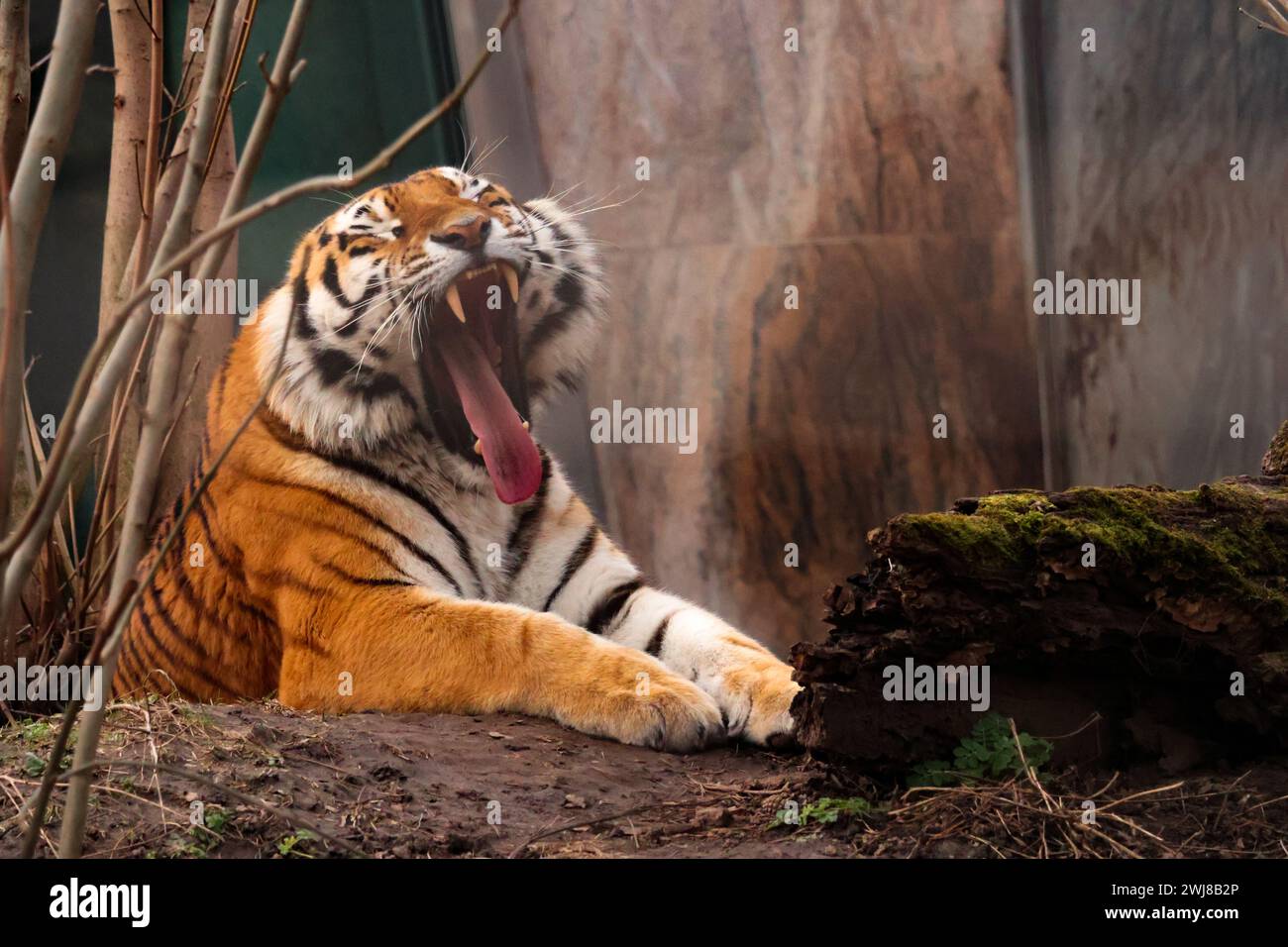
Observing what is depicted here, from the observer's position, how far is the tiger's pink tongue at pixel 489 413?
11.1 ft

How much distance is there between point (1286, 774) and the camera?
219 centimetres

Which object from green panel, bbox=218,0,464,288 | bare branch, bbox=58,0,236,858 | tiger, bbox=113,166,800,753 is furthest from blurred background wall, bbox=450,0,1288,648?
bare branch, bbox=58,0,236,858

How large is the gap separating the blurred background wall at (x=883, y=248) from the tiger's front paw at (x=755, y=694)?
4.95 ft

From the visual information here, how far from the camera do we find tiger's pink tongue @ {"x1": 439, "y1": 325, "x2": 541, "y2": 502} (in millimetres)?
3375

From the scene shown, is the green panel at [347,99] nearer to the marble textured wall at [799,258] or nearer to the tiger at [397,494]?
the marble textured wall at [799,258]

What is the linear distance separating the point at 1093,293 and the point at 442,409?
2464 millimetres

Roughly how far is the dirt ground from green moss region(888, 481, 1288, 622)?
36 centimetres

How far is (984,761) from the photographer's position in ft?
7.12

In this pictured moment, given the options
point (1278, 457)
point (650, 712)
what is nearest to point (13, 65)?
point (650, 712)

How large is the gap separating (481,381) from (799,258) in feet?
5.29

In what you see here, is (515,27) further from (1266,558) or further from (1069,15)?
(1266,558)

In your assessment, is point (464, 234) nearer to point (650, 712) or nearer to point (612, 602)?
point (612, 602)
